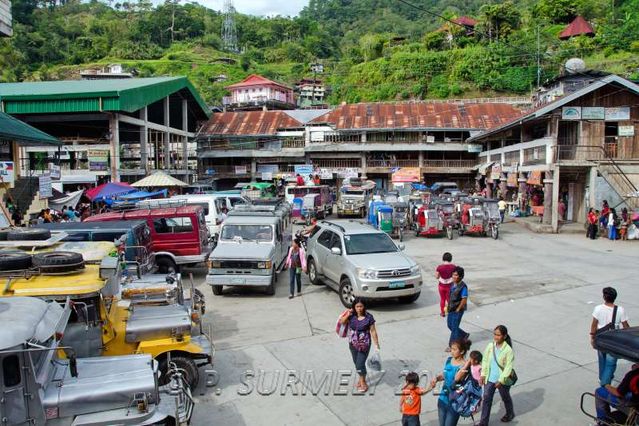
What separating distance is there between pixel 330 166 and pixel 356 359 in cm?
4209

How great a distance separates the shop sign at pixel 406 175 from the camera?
1751 inches

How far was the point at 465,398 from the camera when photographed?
5.57 m

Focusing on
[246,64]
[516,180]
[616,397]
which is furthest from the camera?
[246,64]

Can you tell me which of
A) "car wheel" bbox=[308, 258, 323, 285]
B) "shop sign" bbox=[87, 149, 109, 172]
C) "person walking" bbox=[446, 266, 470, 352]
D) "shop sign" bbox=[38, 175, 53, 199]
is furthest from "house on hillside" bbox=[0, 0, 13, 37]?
"person walking" bbox=[446, 266, 470, 352]

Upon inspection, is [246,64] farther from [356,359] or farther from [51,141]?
[356,359]

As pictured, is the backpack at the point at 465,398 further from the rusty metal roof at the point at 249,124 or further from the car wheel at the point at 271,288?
the rusty metal roof at the point at 249,124

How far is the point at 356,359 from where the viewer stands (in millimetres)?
7316

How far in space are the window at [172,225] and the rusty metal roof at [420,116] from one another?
109 ft

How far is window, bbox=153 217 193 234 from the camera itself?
14.6m

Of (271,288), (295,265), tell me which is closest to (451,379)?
(295,265)

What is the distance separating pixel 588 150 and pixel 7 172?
26.5 m

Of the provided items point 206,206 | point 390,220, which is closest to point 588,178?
point 390,220

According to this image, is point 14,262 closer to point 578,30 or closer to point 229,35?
point 578,30

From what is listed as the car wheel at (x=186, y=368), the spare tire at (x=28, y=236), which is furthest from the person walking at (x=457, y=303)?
the spare tire at (x=28, y=236)
